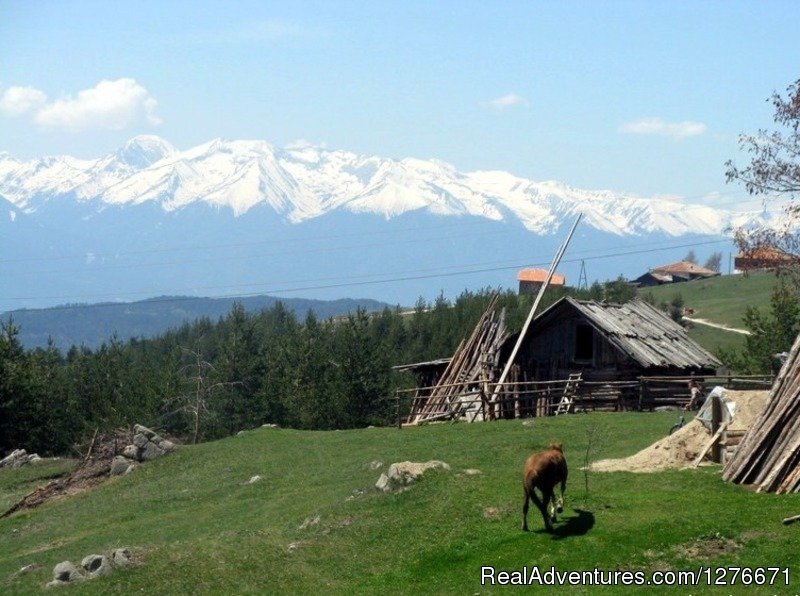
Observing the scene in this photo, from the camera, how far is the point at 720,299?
143250 mm

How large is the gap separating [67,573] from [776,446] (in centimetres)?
1461

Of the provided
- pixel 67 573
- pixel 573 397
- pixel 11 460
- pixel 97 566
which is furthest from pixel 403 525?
pixel 11 460

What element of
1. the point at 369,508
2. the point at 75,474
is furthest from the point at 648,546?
the point at 75,474

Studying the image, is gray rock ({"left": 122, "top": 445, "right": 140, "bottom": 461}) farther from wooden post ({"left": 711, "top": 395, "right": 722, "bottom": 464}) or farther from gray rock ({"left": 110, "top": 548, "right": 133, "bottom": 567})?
wooden post ({"left": 711, "top": 395, "right": 722, "bottom": 464})

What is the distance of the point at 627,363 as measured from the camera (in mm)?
48062

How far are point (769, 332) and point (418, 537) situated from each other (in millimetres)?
54912

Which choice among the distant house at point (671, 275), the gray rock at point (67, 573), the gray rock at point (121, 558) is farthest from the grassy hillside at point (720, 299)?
the gray rock at point (67, 573)

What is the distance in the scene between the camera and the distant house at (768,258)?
35.4 metres

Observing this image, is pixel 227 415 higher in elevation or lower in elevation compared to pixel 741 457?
lower

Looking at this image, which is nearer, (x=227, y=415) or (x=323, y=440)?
(x=323, y=440)

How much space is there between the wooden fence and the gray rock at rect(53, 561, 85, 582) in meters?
21.1

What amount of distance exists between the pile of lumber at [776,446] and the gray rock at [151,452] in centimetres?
2584

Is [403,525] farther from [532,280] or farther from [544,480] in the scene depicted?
[532,280]

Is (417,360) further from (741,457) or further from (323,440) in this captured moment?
(741,457)
